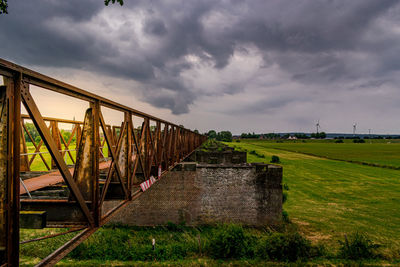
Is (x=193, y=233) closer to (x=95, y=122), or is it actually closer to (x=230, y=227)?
(x=230, y=227)

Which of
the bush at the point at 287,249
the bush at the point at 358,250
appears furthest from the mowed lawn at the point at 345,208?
the bush at the point at 287,249

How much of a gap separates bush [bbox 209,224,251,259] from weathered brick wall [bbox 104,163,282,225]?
9.78 feet

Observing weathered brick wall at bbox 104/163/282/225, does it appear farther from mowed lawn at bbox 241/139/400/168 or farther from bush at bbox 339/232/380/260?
mowed lawn at bbox 241/139/400/168

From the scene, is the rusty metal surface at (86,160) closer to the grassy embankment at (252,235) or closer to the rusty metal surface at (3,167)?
the rusty metal surface at (3,167)

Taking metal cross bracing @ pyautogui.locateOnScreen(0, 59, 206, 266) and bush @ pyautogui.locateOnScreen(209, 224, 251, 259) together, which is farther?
bush @ pyautogui.locateOnScreen(209, 224, 251, 259)

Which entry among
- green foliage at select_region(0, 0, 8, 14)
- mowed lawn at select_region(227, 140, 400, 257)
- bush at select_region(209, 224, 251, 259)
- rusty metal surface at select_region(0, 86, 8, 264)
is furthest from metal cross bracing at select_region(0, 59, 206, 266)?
mowed lawn at select_region(227, 140, 400, 257)

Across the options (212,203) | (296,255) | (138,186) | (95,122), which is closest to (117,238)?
(212,203)

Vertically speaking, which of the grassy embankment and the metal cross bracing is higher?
the metal cross bracing

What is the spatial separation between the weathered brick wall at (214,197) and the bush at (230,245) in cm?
298

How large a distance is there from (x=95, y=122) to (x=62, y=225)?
1871 mm

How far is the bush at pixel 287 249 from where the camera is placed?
38.0 feet

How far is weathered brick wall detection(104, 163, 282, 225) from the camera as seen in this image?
15.2 m

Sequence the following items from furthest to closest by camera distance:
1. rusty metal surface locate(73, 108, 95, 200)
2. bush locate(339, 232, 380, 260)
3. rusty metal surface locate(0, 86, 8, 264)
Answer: bush locate(339, 232, 380, 260) → rusty metal surface locate(73, 108, 95, 200) → rusty metal surface locate(0, 86, 8, 264)

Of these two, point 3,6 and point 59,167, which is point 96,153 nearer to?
point 59,167
